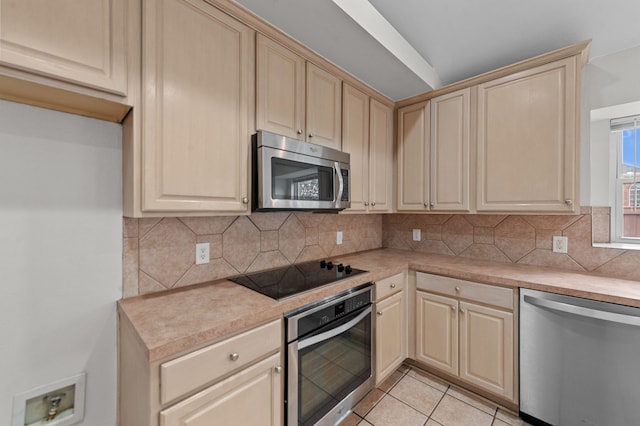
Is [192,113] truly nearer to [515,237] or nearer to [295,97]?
[295,97]

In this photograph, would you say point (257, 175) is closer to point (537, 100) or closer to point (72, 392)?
point (72, 392)

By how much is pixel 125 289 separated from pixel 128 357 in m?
0.32

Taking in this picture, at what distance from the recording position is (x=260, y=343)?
44.4 inches

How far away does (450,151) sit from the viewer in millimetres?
2189

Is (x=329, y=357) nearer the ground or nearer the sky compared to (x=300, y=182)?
nearer the ground

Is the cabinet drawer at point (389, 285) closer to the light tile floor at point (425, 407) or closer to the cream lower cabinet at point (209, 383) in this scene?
the light tile floor at point (425, 407)

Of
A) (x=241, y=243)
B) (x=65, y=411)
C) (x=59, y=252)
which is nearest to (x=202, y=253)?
(x=241, y=243)

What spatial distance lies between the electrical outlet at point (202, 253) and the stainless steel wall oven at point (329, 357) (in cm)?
64

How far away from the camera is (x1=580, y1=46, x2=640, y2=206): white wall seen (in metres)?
1.77

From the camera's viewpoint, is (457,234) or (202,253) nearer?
(202,253)


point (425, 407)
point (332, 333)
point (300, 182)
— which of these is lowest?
point (425, 407)

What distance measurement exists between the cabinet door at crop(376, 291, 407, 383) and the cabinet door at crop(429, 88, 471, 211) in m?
0.89

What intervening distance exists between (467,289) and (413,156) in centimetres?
122

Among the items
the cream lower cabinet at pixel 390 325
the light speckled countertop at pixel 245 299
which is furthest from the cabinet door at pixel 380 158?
the cream lower cabinet at pixel 390 325
